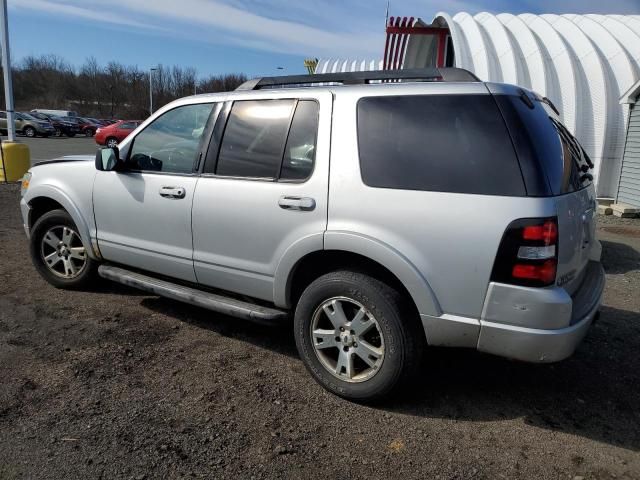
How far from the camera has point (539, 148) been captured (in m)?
2.70

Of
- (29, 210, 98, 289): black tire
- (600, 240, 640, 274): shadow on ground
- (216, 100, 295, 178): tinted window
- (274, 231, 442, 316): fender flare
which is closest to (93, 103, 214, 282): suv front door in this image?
(216, 100, 295, 178): tinted window

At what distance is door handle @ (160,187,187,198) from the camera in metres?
3.81

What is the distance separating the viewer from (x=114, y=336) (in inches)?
159

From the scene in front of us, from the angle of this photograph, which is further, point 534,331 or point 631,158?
point 631,158

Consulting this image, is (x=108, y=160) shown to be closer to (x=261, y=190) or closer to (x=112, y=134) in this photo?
(x=261, y=190)

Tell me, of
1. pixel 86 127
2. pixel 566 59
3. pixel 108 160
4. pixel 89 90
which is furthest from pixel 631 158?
pixel 89 90

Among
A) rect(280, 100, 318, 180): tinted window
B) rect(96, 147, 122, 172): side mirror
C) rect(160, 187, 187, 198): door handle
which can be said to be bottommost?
rect(160, 187, 187, 198): door handle

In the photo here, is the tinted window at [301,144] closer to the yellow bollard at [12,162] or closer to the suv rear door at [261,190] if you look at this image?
the suv rear door at [261,190]

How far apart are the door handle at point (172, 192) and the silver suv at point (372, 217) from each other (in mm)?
11

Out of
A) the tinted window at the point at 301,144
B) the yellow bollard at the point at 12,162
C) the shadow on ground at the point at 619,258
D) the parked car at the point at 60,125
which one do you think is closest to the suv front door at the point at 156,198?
the tinted window at the point at 301,144

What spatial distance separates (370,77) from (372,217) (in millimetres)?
1141

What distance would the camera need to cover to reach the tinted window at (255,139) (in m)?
3.48

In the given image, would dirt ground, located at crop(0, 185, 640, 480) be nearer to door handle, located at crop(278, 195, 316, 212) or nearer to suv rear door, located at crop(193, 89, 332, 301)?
suv rear door, located at crop(193, 89, 332, 301)

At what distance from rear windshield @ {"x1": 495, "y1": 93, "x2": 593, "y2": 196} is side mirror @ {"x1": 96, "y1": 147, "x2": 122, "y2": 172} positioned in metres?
2.98
